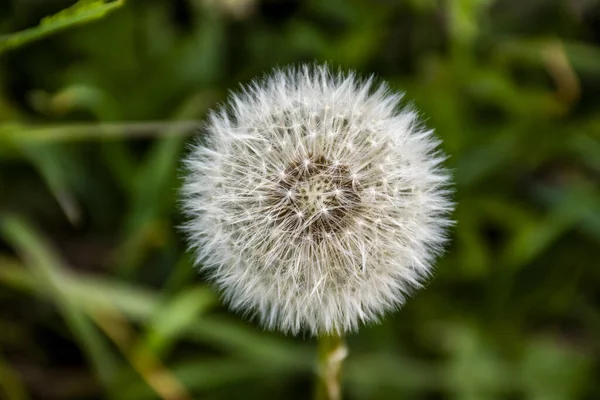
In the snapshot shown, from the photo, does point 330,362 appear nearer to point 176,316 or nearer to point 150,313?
point 176,316

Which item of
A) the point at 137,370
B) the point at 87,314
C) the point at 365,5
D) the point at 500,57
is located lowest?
the point at 137,370

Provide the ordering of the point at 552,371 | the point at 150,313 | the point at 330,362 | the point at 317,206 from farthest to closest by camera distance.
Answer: the point at 552,371 < the point at 150,313 < the point at 330,362 < the point at 317,206

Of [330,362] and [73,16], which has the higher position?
[73,16]

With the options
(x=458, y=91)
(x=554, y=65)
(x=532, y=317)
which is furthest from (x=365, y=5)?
(x=532, y=317)

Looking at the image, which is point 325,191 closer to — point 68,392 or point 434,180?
point 434,180

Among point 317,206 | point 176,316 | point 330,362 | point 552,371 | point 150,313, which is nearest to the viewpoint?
point 317,206

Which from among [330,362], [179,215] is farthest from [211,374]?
[330,362]

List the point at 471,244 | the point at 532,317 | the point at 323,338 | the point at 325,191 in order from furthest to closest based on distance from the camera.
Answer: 1. the point at 532,317
2. the point at 471,244
3. the point at 323,338
4. the point at 325,191
